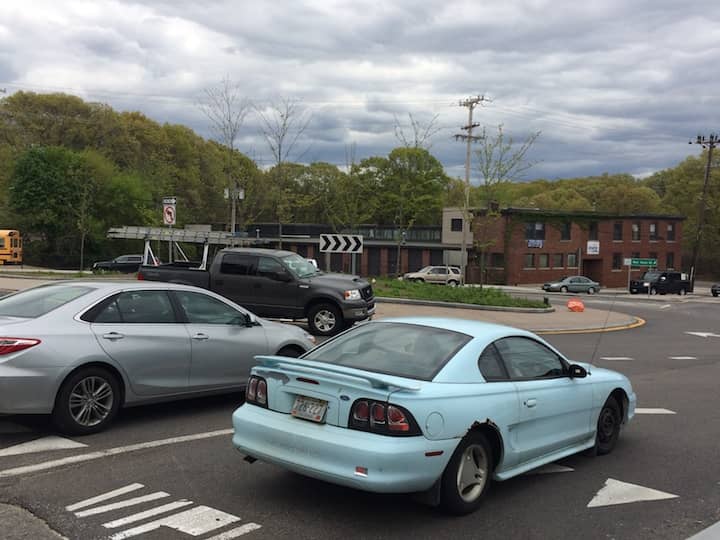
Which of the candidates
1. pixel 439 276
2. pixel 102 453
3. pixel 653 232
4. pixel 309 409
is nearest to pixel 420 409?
pixel 309 409

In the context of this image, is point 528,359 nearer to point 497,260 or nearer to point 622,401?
point 622,401

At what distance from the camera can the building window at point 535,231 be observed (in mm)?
62406

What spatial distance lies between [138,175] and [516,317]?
4846 cm

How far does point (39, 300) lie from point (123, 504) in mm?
3175

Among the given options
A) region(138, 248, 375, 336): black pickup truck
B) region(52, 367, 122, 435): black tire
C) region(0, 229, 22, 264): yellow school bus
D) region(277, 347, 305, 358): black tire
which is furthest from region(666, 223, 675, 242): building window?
region(52, 367, 122, 435): black tire

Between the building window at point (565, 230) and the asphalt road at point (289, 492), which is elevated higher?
the building window at point (565, 230)

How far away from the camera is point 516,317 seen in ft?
71.9

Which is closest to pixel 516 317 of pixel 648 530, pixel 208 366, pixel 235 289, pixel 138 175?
pixel 235 289

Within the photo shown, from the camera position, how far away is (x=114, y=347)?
689cm

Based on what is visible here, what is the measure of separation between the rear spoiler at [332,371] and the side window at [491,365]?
772mm

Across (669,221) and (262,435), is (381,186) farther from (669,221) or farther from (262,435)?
(262,435)

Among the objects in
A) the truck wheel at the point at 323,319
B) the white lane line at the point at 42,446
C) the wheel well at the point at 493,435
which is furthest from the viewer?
the truck wheel at the point at 323,319

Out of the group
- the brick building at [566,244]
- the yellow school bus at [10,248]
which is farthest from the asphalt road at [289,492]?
the yellow school bus at [10,248]

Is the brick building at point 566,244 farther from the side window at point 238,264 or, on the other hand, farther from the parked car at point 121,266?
the side window at point 238,264
